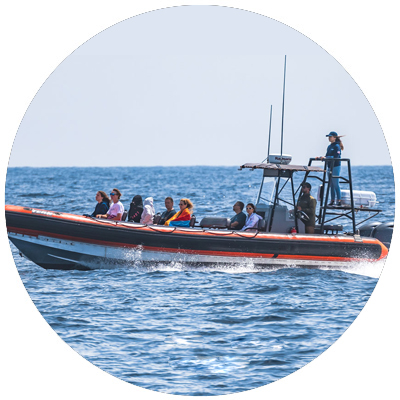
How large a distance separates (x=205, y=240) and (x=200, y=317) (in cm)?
276

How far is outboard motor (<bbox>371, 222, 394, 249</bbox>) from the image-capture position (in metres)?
16.0

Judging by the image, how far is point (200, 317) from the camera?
11531mm

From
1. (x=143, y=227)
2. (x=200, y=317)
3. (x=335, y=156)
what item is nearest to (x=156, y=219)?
(x=143, y=227)

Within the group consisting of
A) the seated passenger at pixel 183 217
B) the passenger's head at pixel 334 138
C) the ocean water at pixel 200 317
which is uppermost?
the passenger's head at pixel 334 138

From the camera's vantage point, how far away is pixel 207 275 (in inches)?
549

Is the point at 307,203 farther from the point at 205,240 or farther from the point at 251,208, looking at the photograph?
the point at 205,240

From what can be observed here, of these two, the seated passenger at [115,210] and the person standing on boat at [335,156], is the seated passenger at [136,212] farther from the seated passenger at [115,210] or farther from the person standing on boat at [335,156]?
the person standing on boat at [335,156]

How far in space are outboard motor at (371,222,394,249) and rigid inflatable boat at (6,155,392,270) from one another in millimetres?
883

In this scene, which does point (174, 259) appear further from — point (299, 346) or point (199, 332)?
point (299, 346)

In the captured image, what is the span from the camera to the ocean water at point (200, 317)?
9938 millimetres

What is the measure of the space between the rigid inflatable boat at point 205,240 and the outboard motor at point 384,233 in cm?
88

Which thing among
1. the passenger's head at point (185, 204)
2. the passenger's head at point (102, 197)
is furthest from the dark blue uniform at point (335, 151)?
the passenger's head at point (102, 197)

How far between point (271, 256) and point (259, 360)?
451 cm

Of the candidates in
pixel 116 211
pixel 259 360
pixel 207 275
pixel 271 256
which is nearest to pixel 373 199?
pixel 271 256
